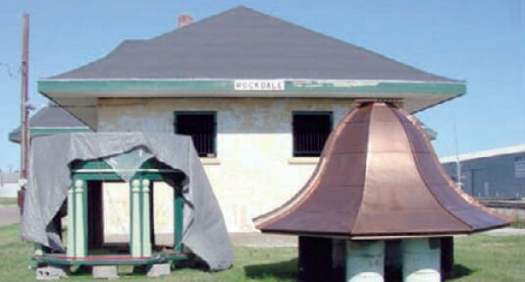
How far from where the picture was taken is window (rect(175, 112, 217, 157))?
664 inches

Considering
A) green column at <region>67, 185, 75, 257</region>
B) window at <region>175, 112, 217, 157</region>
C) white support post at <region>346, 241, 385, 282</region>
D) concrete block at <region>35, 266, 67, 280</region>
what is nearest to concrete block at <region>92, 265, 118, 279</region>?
green column at <region>67, 185, 75, 257</region>

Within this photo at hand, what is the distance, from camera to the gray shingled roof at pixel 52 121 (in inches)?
1217

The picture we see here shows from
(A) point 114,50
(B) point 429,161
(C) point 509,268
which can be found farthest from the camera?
(A) point 114,50

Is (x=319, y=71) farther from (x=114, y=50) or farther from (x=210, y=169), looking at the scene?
(x=114, y=50)

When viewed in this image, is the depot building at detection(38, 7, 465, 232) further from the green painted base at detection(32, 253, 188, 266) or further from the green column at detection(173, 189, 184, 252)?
the green painted base at detection(32, 253, 188, 266)

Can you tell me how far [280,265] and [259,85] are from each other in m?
4.25

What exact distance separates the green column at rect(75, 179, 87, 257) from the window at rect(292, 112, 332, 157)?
20.5 ft

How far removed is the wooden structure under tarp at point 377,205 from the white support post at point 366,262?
1 cm

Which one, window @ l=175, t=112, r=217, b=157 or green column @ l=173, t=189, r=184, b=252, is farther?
window @ l=175, t=112, r=217, b=157

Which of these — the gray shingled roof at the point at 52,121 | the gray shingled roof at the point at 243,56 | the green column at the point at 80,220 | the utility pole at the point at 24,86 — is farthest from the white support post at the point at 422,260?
the gray shingled roof at the point at 52,121

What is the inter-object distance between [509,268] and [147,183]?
591 cm

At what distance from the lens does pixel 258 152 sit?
1667 centimetres

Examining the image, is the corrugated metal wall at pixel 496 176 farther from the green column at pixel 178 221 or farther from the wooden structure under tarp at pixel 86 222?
the wooden structure under tarp at pixel 86 222

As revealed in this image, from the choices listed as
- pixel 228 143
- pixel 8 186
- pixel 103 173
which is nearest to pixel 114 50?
pixel 228 143
